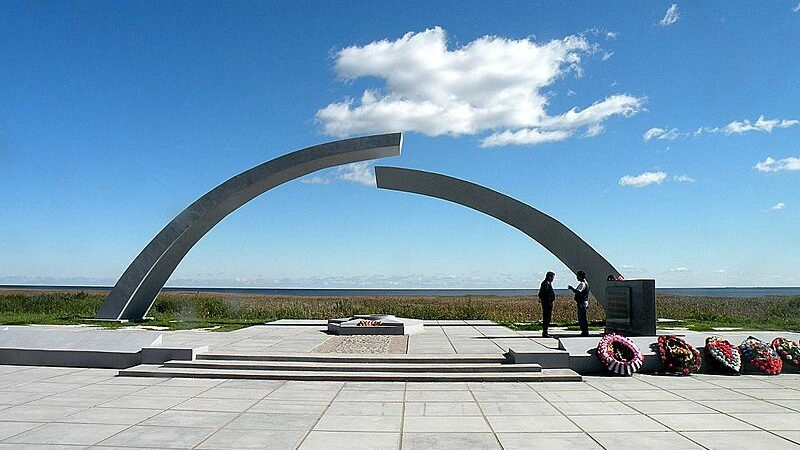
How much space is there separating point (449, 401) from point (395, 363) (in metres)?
2.34

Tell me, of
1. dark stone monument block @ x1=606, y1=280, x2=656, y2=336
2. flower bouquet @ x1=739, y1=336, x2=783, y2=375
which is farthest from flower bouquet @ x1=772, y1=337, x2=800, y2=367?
dark stone monument block @ x1=606, y1=280, x2=656, y2=336

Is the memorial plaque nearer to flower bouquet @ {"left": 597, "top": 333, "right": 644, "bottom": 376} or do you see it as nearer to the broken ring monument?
the broken ring monument

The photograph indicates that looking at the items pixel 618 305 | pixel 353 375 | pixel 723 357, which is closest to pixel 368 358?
pixel 353 375

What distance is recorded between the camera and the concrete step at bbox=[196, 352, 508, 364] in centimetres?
1001

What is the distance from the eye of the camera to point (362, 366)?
9742 millimetres

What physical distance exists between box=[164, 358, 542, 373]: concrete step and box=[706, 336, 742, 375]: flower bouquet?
9.47ft

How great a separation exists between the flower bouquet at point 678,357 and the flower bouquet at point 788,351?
1365mm

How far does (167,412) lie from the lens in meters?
7.11

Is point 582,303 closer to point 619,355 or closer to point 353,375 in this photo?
point 619,355

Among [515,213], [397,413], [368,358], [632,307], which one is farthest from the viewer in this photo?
[515,213]

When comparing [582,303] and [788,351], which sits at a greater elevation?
[582,303]

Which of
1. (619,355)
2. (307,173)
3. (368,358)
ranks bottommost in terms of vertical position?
(368,358)

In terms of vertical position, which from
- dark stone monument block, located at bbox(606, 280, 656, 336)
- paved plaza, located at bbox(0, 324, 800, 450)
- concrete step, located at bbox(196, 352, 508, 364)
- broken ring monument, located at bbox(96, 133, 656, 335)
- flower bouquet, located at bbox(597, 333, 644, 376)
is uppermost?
broken ring monument, located at bbox(96, 133, 656, 335)

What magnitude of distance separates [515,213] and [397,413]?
39.2 ft
